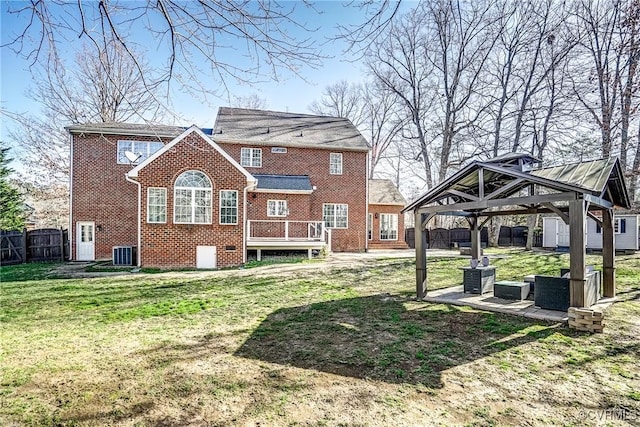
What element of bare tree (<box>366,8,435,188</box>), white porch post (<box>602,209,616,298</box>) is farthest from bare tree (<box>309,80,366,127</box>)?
white porch post (<box>602,209,616,298</box>)

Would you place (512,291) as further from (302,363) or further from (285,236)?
(285,236)

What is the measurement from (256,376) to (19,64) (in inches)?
180

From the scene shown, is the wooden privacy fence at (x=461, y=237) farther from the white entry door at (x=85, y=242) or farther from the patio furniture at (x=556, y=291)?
the white entry door at (x=85, y=242)

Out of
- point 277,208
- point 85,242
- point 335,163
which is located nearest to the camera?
point 85,242

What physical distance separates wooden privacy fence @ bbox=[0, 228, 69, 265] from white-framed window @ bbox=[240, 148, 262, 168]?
28.9 feet

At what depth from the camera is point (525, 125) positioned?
65.2 feet

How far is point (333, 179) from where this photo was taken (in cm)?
1950

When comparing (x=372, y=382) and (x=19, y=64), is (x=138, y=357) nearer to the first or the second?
(x=372, y=382)

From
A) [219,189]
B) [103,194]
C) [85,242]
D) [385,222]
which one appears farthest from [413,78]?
[85,242]

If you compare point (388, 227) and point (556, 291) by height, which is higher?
point (388, 227)

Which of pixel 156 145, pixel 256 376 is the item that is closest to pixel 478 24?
pixel 156 145

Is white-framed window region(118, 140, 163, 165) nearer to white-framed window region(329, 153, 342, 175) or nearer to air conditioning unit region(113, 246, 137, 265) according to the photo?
air conditioning unit region(113, 246, 137, 265)

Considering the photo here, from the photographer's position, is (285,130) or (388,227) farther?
(388,227)

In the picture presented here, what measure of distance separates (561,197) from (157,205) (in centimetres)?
1180
